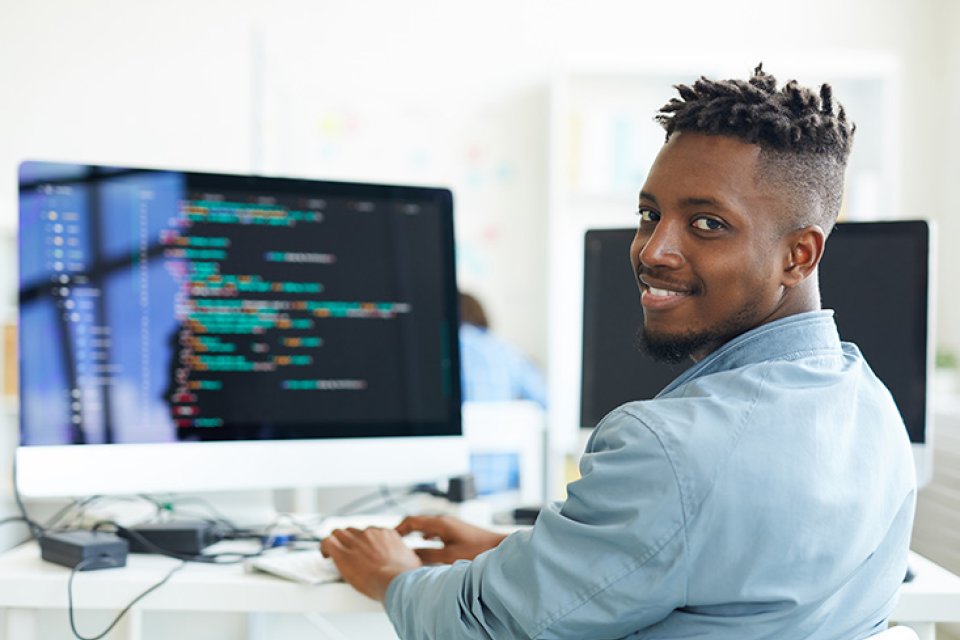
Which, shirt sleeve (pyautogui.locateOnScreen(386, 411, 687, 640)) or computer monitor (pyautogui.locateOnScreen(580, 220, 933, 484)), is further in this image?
computer monitor (pyautogui.locateOnScreen(580, 220, 933, 484))

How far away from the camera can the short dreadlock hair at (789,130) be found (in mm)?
1012

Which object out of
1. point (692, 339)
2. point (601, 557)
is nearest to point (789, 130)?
point (692, 339)

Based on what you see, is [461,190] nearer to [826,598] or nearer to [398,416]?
[398,416]

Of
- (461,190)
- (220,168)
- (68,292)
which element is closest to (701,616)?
(68,292)

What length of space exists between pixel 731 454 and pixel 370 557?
1.87ft

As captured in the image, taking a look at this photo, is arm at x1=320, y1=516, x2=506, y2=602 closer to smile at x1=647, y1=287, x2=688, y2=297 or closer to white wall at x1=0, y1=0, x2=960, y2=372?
smile at x1=647, y1=287, x2=688, y2=297

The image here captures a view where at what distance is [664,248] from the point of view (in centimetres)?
104

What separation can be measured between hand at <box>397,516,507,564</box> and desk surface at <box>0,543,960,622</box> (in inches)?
4.5

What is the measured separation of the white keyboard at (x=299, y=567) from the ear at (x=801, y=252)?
2.24 feet

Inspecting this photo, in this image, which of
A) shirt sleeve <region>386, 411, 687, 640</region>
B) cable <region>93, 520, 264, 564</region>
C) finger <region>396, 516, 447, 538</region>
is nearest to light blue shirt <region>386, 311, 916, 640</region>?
shirt sleeve <region>386, 411, 687, 640</region>

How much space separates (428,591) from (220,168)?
11.2 feet

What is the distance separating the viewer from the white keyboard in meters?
1.30

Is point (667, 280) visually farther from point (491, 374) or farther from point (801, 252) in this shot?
point (491, 374)

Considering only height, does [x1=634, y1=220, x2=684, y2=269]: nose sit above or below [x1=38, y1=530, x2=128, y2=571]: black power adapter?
above
